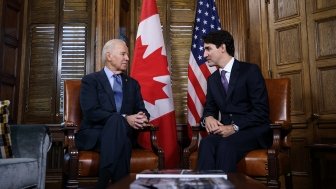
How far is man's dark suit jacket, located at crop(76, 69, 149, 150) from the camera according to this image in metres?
2.55

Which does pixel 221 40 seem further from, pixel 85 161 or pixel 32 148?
pixel 32 148

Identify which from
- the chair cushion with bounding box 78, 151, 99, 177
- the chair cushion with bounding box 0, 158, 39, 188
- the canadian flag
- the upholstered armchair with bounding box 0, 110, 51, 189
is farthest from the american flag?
the chair cushion with bounding box 0, 158, 39, 188

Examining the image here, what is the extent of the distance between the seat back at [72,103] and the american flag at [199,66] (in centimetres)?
106

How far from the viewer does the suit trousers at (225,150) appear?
222 centimetres

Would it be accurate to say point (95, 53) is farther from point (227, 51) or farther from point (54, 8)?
point (227, 51)

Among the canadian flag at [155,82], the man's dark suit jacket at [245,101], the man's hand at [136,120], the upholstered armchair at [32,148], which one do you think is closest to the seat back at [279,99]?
the man's dark suit jacket at [245,101]

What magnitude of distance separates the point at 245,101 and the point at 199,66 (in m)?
0.98

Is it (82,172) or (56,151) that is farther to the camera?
(56,151)

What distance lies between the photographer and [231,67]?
→ 8.90 feet

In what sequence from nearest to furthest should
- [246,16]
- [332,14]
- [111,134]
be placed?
[111,134]
[332,14]
[246,16]

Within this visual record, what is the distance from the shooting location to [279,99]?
2.84 metres

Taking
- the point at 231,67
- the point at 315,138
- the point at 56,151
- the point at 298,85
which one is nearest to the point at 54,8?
the point at 56,151

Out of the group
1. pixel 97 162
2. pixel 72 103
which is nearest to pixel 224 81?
pixel 97 162

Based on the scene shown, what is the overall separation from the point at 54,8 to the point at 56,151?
168 cm
